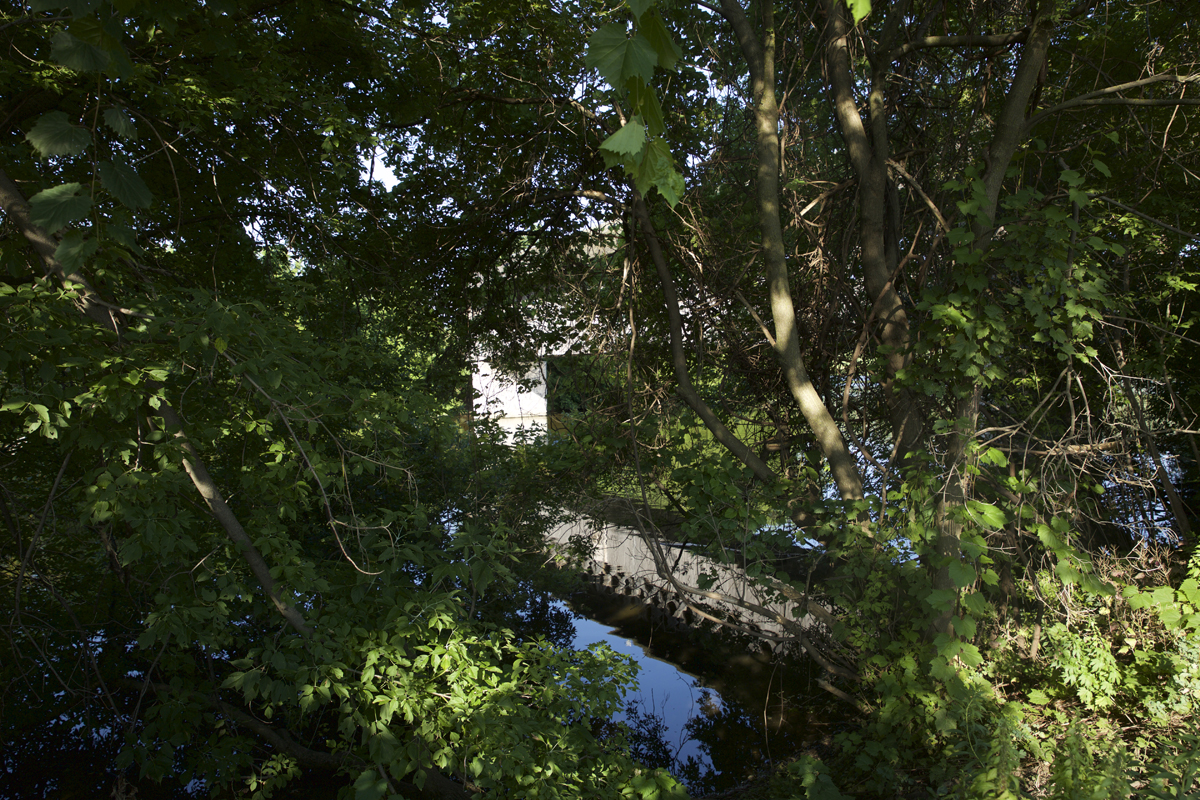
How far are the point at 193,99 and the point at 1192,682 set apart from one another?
642 centimetres

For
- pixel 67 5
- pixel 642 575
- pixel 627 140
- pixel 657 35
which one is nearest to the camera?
pixel 627 140

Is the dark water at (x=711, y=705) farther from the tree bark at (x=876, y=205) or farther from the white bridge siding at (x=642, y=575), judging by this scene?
the tree bark at (x=876, y=205)

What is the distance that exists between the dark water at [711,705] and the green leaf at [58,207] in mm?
4792

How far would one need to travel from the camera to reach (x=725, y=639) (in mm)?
7906

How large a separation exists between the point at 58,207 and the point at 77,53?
316 mm

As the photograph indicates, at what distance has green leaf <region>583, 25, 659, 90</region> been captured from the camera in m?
1.06

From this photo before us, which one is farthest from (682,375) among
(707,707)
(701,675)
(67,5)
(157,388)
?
(67,5)

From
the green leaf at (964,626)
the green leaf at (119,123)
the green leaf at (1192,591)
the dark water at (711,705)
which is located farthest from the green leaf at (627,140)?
the dark water at (711,705)

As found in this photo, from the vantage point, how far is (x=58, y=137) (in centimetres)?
140

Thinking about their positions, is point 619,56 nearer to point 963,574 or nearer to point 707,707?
point 963,574

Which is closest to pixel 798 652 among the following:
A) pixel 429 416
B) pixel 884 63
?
pixel 429 416

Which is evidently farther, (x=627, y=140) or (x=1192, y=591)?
(x=1192, y=591)

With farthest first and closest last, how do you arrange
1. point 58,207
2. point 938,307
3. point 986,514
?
point 938,307
point 986,514
point 58,207

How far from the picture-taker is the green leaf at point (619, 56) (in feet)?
3.47
